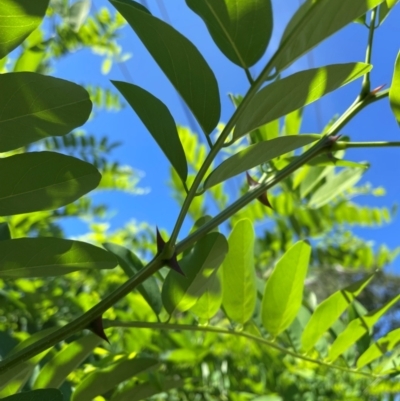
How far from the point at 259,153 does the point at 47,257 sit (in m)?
0.15

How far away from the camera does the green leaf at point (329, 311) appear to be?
0.46 metres

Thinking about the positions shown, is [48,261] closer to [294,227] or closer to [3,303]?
[3,303]

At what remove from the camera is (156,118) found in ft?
1.11

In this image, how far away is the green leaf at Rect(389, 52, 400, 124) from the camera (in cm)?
33

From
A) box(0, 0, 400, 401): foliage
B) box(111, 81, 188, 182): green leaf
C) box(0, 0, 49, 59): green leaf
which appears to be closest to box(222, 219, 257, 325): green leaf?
box(0, 0, 400, 401): foliage

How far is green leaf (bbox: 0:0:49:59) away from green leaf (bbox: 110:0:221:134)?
0.14ft

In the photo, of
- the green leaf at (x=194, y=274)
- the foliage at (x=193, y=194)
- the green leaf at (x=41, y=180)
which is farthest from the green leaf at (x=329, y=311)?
the green leaf at (x=41, y=180)

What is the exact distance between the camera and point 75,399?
0.42 metres

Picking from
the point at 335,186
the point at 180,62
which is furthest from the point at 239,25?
the point at 335,186

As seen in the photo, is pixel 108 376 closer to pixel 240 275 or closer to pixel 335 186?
pixel 240 275

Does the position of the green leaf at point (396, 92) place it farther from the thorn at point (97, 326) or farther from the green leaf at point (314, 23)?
the thorn at point (97, 326)

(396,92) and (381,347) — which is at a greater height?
(396,92)

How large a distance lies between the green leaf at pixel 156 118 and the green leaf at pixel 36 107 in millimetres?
38

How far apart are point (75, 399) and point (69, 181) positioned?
0.63ft
